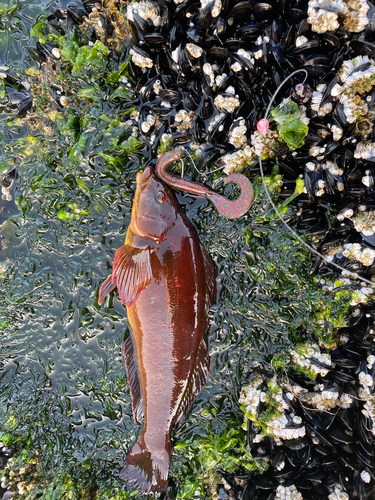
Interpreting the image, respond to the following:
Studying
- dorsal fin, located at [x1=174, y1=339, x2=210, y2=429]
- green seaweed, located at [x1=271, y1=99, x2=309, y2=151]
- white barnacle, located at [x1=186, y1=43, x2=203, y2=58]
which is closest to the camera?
green seaweed, located at [x1=271, y1=99, x2=309, y2=151]

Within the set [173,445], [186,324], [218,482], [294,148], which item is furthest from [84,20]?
[218,482]

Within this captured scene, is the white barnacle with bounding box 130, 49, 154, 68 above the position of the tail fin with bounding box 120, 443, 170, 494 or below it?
above

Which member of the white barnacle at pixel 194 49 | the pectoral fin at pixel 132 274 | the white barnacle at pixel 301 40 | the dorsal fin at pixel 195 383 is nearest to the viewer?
the white barnacle at pixel 301 40

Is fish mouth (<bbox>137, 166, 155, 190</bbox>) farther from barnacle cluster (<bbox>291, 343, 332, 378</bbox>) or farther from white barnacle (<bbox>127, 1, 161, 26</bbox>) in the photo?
barnacle cluster (<bbox>291, 343, 332, 378</bbox>)

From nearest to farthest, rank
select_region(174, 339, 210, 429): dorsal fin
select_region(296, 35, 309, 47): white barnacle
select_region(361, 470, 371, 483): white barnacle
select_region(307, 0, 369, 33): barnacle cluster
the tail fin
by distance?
select_region(307, 0, 369, 33): barnacle cluster < select_region(296, 35, 309, 47): white barnacle < select_region(361, 470, 371, 483): white barnacle < the tail fin < select_region(174, 339, 210, 429): dorsal fin

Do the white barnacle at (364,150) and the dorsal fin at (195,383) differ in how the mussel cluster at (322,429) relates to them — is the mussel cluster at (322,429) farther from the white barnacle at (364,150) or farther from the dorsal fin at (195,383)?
the white barnacle at (364,150)

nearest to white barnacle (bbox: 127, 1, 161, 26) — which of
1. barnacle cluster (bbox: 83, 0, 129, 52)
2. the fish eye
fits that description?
barnacle cluster (bbox: 83, 0, 129, 52)

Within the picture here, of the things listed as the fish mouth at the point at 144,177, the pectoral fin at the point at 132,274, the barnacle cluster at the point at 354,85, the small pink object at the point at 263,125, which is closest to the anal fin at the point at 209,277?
the pectoral fin at the point at 132,274

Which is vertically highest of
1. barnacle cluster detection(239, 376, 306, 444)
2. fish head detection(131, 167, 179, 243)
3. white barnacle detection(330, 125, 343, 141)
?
white barnacle detection(330, 125, 343, 141)
